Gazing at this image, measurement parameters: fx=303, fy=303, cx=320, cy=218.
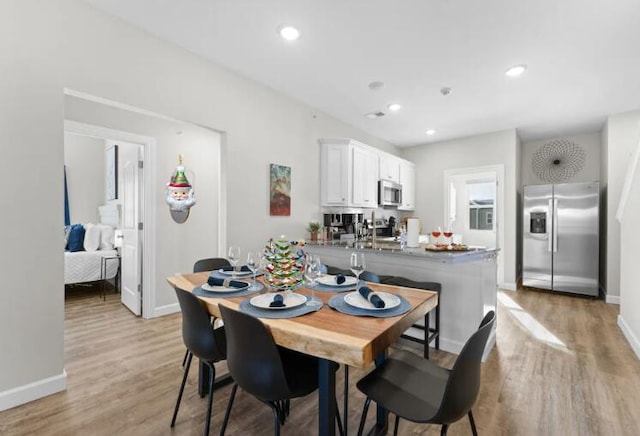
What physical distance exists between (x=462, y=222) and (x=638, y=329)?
325cm

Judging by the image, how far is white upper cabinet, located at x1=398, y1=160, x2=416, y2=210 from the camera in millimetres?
5852

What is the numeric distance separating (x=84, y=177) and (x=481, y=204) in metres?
7.44

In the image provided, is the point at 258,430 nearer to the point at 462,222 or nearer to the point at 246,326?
the point at 246,326

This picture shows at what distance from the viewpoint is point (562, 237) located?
189 inches

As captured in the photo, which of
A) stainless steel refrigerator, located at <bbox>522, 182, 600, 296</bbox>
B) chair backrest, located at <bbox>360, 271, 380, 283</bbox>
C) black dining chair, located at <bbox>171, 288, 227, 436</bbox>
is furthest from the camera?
stainless steel refrigerator, located at <bbox>522, 182, 600, 296</bbox>

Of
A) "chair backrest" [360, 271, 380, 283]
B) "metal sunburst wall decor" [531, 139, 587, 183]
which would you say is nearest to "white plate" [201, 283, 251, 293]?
"chair backrest" [360, 271, 380, 283]

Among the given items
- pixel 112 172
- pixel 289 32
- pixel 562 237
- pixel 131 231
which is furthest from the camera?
pixel 112 172

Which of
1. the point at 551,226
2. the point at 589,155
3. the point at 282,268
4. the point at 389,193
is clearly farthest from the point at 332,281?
the point at 589,155

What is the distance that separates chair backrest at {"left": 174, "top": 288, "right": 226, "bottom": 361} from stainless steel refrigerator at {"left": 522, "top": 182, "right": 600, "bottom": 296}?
17.4 feet

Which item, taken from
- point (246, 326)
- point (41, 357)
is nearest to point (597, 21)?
point (246, 326)

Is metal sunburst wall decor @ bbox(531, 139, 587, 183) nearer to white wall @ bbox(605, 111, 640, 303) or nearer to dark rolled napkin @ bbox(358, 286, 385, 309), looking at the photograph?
white wall @ bbox(605, 111, 640, 303)

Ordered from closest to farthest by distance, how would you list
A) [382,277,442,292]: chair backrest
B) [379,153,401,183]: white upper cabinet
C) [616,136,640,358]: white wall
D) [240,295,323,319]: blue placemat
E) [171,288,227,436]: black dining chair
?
[240,295,323,319]: blue placemat, [171,288,227,436]: black dining chair, [382,277,442,292]: chair backrest, [616,136,640,358]: white wall, [379,153,401,183]: white upper cabinet

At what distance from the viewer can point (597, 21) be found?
92.6 inches

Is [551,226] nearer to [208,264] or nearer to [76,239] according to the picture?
[208,264]
